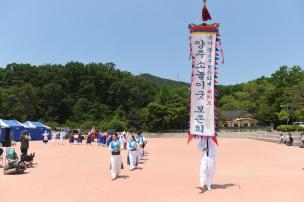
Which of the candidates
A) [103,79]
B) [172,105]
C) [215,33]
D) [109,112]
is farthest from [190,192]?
[103,79]

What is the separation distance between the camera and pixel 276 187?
10641 mm

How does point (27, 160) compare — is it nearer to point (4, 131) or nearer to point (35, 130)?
point (4, 131)

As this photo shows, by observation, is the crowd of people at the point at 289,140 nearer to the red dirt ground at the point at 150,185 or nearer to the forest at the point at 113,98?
the red dirt ground at the point at 150,185

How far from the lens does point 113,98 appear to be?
9100 centimetres

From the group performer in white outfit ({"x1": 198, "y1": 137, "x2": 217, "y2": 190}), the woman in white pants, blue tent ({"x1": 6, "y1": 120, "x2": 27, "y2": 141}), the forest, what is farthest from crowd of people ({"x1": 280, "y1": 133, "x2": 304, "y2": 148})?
blue tent ({"x1": 6, "y1": 120, "x2": 27, "y2": 141})

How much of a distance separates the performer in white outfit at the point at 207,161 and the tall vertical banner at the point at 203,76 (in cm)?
36

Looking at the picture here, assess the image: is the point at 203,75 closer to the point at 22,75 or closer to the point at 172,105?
the point at 172,105

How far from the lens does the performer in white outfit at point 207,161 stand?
10.6 m

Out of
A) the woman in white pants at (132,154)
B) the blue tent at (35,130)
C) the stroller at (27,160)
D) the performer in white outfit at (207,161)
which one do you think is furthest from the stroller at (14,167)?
the blue tent at (35,130)

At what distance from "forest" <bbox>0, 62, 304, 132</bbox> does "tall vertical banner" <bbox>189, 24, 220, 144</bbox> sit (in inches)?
1735

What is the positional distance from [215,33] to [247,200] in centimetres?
501

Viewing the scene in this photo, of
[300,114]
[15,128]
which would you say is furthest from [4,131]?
[300,114]

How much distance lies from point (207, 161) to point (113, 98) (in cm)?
8104

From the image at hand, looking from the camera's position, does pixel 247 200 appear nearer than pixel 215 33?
Yes
